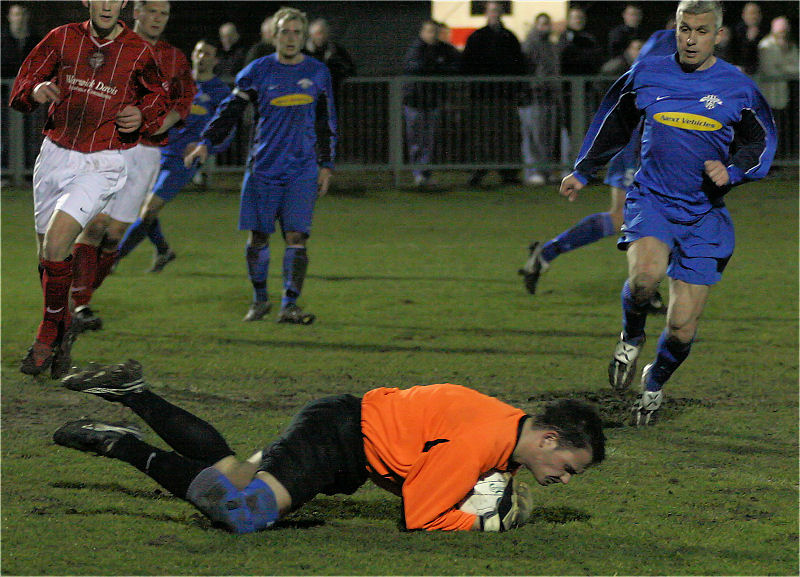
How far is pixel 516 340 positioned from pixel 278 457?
4156mm

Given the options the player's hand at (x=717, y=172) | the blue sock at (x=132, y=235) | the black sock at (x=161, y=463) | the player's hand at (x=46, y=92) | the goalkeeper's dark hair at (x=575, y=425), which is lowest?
the blue sock at (x=132, y=235)

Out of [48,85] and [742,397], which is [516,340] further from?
[48,85]

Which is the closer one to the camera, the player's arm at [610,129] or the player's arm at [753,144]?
the player's arm at [753,144]

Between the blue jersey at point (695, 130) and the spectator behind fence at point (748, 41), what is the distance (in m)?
12.5

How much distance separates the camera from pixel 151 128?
7.29m

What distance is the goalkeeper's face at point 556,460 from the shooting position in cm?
455

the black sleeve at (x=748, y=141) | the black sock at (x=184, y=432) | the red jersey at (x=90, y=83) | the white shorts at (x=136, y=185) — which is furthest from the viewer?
the white shorts at (x=136, y=185)

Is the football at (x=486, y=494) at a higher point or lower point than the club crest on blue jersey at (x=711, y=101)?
lower

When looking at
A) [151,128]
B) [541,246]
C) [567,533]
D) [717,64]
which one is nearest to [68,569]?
[567,533]

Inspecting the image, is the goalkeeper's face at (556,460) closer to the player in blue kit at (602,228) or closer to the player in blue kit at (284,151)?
the player in blue kit at (602,228)

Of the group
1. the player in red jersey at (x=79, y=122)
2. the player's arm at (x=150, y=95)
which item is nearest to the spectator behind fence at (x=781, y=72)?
the player's arm at (x=150, y=95)

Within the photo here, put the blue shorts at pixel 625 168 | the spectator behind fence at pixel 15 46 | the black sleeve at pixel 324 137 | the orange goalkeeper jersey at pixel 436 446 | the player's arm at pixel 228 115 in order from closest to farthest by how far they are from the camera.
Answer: the orange goalkeeper jersey at pixel 436 446, the blue shorts at pixel 625 168, the player's arm at pixel 228 115, the black sleeve at pixel 324 137, the spectator behind fence at pixel 15 46

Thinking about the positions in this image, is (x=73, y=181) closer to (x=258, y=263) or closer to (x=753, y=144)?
(x=258, y=263)

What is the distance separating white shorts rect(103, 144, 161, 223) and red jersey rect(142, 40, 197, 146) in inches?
5.1
